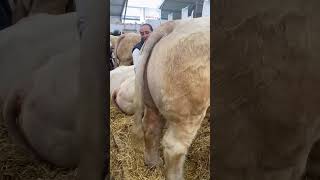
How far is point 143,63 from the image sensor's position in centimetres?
A: 98

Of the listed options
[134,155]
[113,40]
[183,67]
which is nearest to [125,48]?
[113,40]

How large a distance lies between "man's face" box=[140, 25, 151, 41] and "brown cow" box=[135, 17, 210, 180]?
0.01 metres

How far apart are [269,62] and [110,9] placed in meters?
0.41

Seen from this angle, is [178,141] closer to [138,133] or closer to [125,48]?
[138,133]

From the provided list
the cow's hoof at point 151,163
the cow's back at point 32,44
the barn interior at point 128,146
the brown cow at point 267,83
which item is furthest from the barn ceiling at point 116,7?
the cow's hoof at point 151,163

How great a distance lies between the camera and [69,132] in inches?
37.2

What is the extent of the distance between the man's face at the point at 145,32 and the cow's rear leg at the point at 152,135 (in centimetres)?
18

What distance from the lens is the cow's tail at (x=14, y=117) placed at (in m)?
0.96

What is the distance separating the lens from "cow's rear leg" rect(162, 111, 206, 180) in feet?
3.15

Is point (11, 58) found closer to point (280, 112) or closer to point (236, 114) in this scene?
point (236, 114)

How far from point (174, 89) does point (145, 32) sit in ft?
0.52

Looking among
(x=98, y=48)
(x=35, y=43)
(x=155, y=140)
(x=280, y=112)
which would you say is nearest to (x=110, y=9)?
(x=98, y=48)

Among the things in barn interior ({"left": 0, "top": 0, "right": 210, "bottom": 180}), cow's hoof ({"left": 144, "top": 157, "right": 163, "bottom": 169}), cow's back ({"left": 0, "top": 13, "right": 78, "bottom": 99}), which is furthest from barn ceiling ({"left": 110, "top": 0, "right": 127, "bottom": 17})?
cow's hoof ({"left": 144, "top": 157, "right": 163, "bottom": 169})

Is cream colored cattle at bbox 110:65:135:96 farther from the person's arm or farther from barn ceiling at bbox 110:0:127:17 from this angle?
barn ceiling at bbox 110:0:127:17
